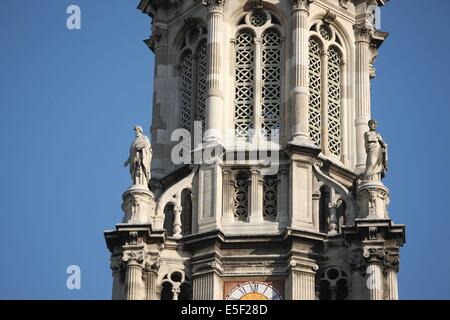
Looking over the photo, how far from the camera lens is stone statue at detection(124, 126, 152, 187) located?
73812 millimetres

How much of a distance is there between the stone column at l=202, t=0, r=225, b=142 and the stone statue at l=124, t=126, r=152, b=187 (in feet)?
6.45

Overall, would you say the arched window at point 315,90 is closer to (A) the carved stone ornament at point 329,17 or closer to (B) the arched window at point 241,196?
(A) the carved stone ornament at point 329,17

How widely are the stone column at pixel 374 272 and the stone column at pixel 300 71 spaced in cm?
449

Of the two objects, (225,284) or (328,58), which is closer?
(225,284)

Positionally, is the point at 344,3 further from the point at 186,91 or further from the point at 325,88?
the point at 186,91

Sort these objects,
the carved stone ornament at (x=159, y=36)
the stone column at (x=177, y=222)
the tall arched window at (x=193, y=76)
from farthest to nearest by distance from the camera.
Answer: the carved stone ornament at (x=159, y=36)
the tall arched window at (x=193, y=76)
the stone column at (x=177, y=222)

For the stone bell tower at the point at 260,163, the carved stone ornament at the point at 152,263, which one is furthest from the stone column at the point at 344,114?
the carved stone ornament at the point at 152,263

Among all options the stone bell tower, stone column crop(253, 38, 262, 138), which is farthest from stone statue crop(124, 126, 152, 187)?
stone column crop(253, 38, 262, 138)

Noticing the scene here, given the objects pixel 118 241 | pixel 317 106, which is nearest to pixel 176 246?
pixel 118 241

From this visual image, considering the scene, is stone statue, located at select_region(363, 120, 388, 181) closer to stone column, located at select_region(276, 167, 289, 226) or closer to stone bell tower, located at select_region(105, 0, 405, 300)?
stone bell tower, located at select_region(105, 0, 405, 300)

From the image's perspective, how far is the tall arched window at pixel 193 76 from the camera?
76875 millimetres

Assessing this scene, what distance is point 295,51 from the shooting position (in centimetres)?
7600
